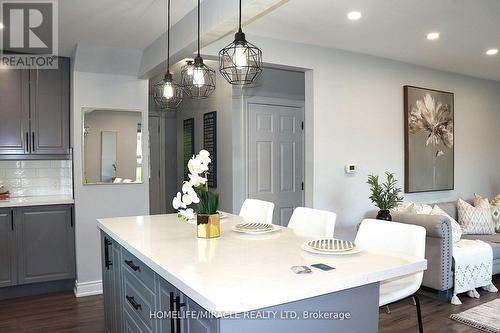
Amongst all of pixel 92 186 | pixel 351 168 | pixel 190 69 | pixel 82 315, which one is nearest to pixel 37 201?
pixel 92 186

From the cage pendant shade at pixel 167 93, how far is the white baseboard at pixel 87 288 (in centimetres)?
216

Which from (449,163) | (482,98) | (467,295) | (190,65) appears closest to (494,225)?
(449,163)

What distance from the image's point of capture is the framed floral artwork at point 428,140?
4941mm

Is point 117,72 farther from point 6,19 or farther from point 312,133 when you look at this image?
point 312,133

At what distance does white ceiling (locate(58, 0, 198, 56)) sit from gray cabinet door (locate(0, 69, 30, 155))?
58cm

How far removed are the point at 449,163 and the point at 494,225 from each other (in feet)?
3.27

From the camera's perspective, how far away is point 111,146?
4.18 meters

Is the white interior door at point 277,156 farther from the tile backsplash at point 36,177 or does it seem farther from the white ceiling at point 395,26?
the tile backsplash at point 36,177

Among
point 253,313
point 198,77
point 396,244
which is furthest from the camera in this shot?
point 198,77

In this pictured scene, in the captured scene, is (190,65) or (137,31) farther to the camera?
(137,31)

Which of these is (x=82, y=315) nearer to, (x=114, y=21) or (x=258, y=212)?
(x=258, y=212)

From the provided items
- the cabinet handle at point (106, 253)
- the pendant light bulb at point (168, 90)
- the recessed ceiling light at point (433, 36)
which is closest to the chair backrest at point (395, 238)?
the pendant light bulb at point (168, 90)

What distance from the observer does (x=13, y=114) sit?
13.2ft

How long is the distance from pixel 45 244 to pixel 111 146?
1198 millimetres
